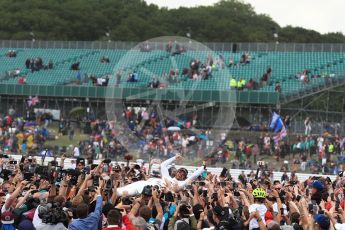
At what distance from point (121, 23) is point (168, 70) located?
48591 mm

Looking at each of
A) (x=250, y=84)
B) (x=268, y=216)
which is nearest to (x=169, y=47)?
(x=250, y=84)

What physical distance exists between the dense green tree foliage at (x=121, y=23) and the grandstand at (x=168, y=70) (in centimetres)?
3402

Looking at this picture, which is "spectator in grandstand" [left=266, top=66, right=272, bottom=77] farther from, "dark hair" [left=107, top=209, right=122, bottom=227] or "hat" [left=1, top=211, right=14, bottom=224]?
"dark hair" [left=107, top=209, right=122, bottom=227]

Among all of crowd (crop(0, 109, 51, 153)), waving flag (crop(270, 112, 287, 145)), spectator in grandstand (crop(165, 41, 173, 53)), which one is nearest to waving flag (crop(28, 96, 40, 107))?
crowd (crop(0, 109, 51, 153))

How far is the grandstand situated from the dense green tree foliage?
1339 inches

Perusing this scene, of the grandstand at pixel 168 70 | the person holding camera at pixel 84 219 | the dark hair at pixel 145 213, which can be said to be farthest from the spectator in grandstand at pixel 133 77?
the dark hair at pixel 145 213

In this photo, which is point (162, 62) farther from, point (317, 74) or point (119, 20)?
point (119, 20)

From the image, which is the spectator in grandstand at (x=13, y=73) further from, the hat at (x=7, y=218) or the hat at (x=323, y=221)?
the hat at (x=323, y=221)

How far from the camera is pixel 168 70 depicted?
5959 cm

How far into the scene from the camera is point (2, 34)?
101000 millimetres

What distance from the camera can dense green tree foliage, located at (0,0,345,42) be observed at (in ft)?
339

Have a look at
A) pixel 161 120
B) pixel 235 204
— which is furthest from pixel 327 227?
pixel 161 120

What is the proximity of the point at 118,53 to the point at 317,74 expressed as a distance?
14612 millimetres

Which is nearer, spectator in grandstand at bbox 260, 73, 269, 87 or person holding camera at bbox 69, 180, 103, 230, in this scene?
person holding camera at bbox 69, 180, 103, 230
